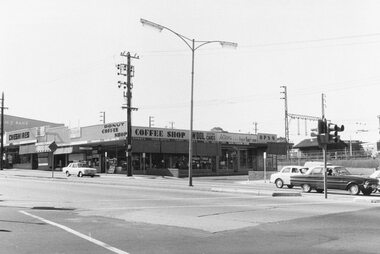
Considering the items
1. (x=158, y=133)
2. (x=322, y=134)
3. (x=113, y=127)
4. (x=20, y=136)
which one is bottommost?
(x=322, y=134)

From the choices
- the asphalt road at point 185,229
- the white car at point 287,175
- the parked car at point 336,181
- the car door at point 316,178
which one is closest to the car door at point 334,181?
the parked car at point 336,181

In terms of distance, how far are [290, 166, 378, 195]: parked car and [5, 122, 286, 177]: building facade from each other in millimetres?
25434

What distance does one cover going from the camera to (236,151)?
66.0m

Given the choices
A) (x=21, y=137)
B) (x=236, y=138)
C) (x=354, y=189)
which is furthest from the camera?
(x=21, y=137)

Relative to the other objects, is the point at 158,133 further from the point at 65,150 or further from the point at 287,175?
the point at 287,175

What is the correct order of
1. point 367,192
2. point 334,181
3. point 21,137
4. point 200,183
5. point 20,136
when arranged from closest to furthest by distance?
point 367,192
point 334,181
point 200,183
point 21,137
point 20,136

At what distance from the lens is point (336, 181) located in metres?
25.7

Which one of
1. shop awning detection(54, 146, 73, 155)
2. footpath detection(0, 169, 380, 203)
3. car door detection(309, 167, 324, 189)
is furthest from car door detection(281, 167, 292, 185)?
shop awning detection(54, 146, 73, 155)

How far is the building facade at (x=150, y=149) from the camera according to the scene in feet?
178

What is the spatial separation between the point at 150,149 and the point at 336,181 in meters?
31.2

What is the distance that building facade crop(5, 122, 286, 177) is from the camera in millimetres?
54250

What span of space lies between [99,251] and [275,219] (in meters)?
6.10

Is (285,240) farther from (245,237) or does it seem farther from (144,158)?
(144,158)

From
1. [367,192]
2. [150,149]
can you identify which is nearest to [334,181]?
[367,192]
